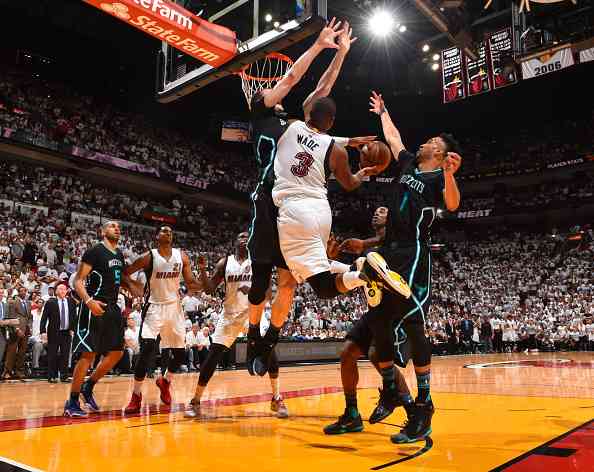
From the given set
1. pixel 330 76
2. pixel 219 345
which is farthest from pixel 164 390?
pixel 330 76

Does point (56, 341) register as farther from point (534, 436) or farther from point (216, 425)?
point (534, 436)

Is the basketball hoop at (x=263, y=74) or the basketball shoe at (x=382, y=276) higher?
the basketball hoop at (x=263, y=74)

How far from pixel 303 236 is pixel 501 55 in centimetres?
858

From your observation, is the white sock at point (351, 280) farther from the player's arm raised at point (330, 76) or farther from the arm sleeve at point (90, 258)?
the arm sleeve at point (90, 258)

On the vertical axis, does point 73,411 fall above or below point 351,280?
below

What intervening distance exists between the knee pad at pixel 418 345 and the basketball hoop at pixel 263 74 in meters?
6.01


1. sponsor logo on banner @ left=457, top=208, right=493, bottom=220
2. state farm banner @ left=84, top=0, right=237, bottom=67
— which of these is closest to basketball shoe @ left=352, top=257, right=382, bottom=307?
state farm banner @ left=84, top=0, right=237, bottom=67

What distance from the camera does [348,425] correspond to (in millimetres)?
3795

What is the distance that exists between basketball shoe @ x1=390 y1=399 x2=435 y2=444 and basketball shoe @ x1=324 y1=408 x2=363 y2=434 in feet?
1.52

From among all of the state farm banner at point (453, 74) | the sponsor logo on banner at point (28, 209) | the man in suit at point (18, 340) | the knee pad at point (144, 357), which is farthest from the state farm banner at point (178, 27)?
the sponsor logo on banner at point (28, 209)

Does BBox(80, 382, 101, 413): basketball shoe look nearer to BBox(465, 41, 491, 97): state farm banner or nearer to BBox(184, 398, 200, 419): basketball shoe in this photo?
BBox(184, 398, 200, 419): basketball shoe

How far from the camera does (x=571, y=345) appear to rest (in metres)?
21.9

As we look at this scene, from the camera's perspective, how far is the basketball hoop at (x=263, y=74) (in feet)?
28.3

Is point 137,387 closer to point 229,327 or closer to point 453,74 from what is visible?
point 229,327
